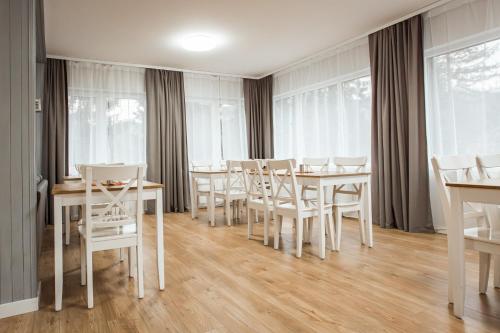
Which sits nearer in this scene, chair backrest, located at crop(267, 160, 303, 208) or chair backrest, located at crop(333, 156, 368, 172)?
chair backrest, located at crop(267, 160, 303, 208)

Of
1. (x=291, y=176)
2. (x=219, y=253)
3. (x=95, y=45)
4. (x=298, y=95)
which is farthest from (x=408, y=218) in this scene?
(x=95, y=45)

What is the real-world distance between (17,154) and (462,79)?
4.13 meters

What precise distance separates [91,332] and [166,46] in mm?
4141

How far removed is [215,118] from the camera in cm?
659

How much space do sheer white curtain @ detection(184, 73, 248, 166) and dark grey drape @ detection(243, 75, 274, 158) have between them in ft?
0.40

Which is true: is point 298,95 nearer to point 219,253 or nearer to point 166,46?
point 166,46

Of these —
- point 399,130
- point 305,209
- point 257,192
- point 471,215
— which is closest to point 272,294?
point 305,209

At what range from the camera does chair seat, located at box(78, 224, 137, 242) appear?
2.14m

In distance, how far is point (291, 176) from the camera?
3.02 metres

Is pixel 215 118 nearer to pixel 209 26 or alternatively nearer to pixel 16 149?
pixel 209 26

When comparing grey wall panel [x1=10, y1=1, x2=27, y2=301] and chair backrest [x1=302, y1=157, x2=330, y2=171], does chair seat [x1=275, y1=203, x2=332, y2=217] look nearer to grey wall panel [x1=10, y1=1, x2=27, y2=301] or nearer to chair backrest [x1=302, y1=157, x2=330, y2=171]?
chair backrest [x1=302, y1=157, x2=330, y2=171]

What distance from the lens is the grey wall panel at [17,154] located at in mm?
1973

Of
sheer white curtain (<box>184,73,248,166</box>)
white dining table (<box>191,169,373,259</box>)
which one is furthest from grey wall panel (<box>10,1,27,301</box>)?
sheer white curtain (<box>184,73,248,166</box>)

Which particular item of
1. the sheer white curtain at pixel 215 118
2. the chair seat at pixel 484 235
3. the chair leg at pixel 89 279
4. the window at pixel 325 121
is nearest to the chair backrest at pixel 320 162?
the window at pixel 325 121
